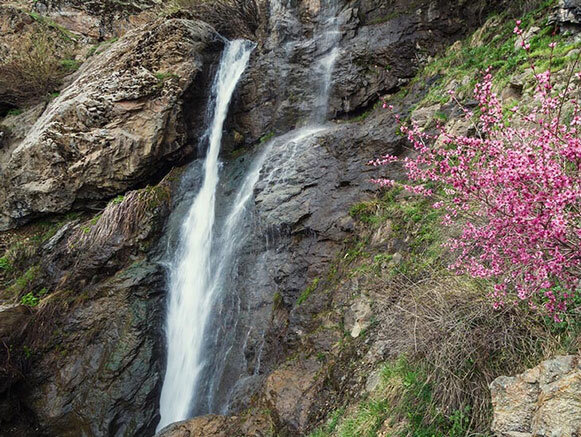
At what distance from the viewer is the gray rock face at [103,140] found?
11.0m

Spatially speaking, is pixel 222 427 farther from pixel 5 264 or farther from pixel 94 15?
pixel 94 15

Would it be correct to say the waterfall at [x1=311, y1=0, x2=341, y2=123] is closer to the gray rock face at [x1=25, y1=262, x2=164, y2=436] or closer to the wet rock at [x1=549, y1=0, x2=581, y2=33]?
the wet rock at [x1=549, y1=0, x2=581, y2=33]

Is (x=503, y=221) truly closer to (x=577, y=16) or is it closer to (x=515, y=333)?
(x=515, y=333)

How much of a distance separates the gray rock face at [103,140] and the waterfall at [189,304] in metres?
1.95

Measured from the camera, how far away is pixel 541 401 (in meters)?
2.21

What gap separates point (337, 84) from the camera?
34.2 feet

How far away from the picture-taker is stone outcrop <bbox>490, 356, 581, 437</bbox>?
2.04 m

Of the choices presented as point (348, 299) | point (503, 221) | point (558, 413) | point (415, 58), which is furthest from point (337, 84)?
point (558, 413)

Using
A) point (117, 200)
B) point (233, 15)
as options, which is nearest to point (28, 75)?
point (117, 200)

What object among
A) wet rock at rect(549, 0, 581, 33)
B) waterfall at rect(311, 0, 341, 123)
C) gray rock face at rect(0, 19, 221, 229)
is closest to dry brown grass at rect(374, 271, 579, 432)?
wet rock at rect(549, 0, 581, 33)

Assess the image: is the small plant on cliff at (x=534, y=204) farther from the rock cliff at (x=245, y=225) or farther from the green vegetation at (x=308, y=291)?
the green vegetation at (x=308, y=291)

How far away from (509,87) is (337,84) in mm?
5083

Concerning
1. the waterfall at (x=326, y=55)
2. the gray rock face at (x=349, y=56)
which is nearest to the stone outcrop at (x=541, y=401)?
the gray rock face at (x=349, y=56)

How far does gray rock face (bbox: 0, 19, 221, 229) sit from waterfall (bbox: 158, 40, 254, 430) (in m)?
1.95
